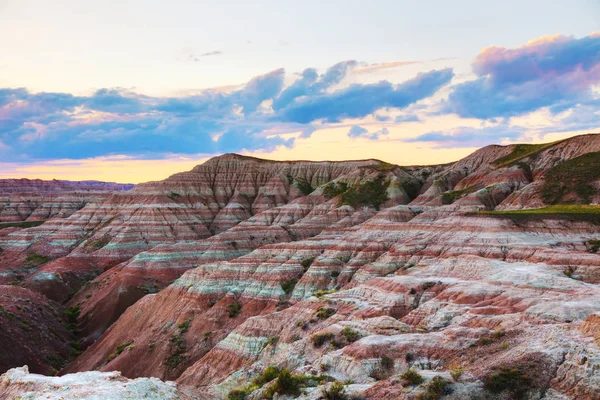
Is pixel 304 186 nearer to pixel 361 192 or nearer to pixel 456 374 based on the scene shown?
pixel 361 192

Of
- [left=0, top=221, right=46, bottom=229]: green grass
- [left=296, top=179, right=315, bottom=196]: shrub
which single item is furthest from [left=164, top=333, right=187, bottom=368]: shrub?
[left=0, top=221, right=46, bottom=229]: green grass

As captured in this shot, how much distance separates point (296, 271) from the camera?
70812 millimetres

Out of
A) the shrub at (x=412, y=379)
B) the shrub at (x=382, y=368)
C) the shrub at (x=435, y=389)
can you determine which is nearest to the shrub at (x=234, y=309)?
the shrub at (x=382, y=368)

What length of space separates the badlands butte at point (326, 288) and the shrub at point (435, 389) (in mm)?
85

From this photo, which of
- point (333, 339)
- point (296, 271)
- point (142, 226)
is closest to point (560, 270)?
point (333, 339)

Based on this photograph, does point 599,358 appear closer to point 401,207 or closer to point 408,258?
point 408,258

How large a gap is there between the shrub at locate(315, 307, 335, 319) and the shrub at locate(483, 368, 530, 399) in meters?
23.2

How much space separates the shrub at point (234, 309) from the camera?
214 feet

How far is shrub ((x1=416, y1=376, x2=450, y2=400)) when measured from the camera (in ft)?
72.0

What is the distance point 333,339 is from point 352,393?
11.7m

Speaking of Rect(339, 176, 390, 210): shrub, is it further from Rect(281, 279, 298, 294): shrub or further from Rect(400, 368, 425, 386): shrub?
Rect(400, 368, 425, 386): shrub

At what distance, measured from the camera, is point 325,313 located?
45.1 metres

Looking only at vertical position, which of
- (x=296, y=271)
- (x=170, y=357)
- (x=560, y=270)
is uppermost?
(x=560, y=270)

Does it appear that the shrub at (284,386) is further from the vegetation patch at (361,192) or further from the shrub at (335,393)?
the vegetation patch at (361,192)
